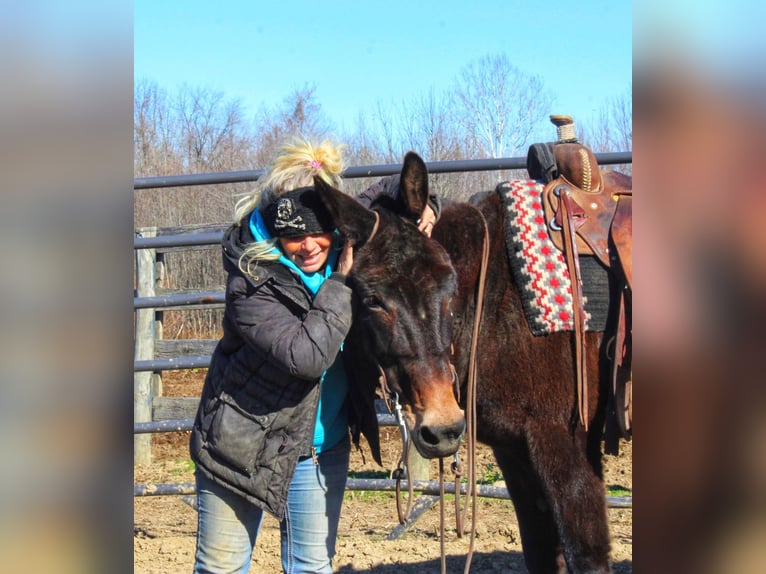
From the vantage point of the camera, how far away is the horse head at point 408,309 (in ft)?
6.89

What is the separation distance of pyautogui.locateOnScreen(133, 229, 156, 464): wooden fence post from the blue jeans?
3254mm

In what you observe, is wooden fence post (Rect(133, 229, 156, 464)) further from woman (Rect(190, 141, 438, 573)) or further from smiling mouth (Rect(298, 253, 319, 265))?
smiling mouth (Rect(298, 253, 319, 265))

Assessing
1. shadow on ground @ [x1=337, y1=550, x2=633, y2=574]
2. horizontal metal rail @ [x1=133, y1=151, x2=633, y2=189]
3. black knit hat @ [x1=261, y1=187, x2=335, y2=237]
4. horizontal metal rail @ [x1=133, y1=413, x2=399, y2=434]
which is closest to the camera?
black knit hat @ [x1=261, y1=187, x2=335, y2=237]

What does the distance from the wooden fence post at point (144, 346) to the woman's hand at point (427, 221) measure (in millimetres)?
3552

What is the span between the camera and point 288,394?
227 centimetres

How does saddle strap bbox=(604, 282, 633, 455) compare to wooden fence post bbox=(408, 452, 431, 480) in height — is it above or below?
above

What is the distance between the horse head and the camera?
2.10m

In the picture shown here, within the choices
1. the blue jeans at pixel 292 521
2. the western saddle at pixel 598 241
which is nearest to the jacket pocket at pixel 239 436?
the blue jeans at pixel 292 521

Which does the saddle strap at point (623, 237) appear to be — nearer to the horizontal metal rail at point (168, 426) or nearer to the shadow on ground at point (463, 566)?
the shadow on ground at point (463, 566)

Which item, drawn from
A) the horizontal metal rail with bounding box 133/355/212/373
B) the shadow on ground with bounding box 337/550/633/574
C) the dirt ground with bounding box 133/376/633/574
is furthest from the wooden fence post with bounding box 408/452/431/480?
the horizontal metal rail with bounding box 133/355/212/373

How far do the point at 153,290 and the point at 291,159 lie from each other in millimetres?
3572
